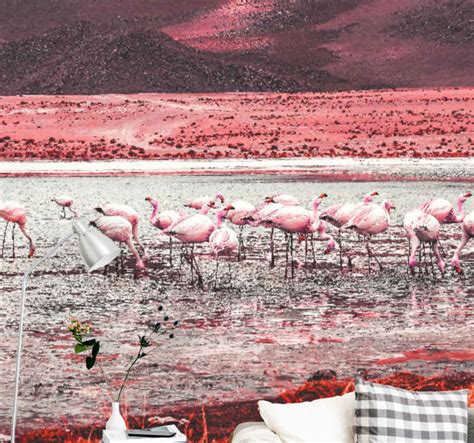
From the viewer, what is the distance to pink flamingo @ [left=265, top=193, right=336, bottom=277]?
4414 millimetres

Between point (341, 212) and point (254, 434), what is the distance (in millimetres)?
1184

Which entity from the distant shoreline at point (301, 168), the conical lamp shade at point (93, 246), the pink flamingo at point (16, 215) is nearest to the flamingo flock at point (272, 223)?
the pink flamingo at point (16, 215)

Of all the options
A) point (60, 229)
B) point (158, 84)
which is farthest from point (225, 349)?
point (158, 84)

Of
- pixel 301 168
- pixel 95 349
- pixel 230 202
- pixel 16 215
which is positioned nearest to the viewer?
pixel 95 349

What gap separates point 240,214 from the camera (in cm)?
438

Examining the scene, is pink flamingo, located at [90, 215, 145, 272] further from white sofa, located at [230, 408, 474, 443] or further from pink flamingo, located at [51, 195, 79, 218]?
white sofa, located at [230, 408, 474, 443]

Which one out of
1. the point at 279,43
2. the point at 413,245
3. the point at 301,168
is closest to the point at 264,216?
the point at 301,168

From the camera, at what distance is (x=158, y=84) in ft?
14.5

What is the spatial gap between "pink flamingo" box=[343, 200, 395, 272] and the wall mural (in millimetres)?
10

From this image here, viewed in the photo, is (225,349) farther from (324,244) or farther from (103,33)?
(103,33)

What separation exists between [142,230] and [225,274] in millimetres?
405

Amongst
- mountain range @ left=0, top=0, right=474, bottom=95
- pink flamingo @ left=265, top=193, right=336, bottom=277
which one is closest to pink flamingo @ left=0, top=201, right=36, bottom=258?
mountain range @ left=0, top=0, right=474, bottom=95

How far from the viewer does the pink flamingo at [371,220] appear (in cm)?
445

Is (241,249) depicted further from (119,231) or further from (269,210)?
(119,231)
